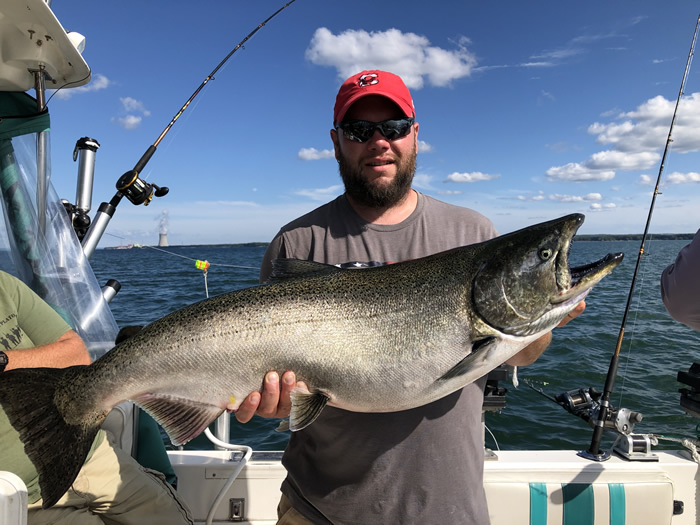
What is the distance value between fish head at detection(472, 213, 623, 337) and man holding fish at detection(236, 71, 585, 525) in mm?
203

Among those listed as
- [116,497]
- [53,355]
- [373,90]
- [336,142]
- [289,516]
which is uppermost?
[373,90]

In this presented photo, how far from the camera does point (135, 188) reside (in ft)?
18.5

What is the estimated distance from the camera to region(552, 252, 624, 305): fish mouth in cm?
217

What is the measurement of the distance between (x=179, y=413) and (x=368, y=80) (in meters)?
2.29

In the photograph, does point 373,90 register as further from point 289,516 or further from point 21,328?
point 21,328

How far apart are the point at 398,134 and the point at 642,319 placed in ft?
59.8

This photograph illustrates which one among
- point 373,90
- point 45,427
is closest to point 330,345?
point 45,427

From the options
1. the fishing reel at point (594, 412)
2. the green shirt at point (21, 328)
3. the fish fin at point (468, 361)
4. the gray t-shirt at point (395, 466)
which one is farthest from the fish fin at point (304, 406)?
the fishing reel at point (594, 412)

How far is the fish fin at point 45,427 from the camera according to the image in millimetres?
2270

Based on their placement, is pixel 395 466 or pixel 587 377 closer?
pixel 395 466

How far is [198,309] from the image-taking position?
8.03ft

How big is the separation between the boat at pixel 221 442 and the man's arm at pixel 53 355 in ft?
1.94

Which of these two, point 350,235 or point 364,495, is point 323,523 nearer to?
point 364,495

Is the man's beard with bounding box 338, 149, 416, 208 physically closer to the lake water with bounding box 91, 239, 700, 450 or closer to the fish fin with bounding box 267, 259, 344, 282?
the fish fin with bounding box 267, 259, 344, 282
